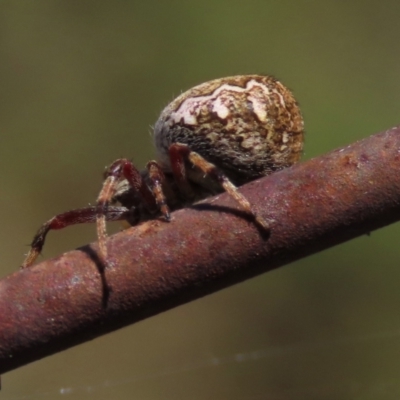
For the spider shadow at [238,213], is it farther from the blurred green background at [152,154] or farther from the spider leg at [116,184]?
the blurred green background at [152,154]

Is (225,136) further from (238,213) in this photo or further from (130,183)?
(238,213)

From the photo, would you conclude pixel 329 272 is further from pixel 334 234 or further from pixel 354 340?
pixel 334 234

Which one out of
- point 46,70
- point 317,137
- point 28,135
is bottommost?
point 317,137

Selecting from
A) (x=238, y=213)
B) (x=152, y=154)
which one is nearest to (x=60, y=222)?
(x=238, y=213)

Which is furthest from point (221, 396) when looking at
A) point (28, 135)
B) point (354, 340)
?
point (28, 135)

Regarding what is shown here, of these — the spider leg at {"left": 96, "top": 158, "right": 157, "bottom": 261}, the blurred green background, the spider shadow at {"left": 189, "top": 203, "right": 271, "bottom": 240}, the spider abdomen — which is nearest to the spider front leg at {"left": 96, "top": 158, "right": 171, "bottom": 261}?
the spider leg at {"left": 96, "top": 158, "right": 157, "bottom": 261}

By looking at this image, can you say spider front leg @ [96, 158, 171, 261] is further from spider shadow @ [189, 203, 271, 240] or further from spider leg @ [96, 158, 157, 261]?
spider shadow @ [189, 203, 271, 240]
